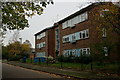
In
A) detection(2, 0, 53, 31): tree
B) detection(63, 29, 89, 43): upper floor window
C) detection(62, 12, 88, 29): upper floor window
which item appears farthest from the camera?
detection(62, 12, 88, 29): upper floor window

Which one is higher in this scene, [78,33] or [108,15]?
[78,33]

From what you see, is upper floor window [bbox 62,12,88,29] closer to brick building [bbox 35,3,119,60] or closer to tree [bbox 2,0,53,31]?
brick building [bbox 35,3,119,60]

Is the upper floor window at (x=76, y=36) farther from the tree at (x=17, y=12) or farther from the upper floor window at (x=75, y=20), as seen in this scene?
the tree at (x=17, y=12)

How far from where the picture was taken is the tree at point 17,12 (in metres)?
14.4

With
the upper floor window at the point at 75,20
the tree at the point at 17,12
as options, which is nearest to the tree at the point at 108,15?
the tree at the point at 17,12

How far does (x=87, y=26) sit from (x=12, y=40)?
3255cm

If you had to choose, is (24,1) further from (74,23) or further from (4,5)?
(74,23)

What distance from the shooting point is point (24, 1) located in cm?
1425

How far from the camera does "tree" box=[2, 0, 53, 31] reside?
14.4 meters

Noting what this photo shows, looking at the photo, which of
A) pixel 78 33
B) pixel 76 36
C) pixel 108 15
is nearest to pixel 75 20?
pixel 78 33

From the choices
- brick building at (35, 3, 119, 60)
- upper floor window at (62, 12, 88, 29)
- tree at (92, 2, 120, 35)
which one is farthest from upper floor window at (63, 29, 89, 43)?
tree at (92, 2, 120, 35)

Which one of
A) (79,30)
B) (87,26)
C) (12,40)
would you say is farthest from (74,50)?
(12,40)

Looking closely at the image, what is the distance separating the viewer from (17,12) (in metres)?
15.4

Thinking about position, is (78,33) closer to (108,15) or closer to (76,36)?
(76,36)
